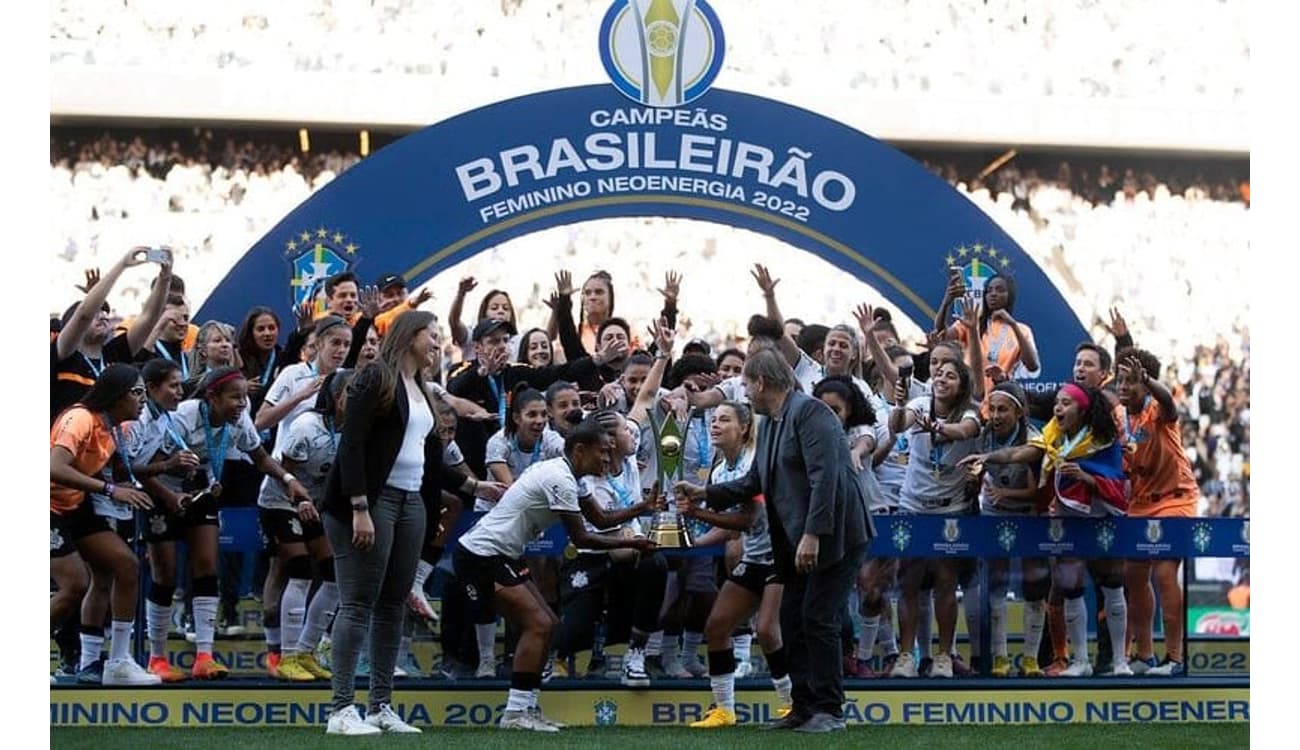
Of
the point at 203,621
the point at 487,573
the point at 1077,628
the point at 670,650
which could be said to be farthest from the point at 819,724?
the point at 203,621

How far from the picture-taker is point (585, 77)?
26516 mm

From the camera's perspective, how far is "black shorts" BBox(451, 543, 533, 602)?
825 centimetres

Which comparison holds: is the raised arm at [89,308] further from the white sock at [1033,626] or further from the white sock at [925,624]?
the white sock at [1033,626]

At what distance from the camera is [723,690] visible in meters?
8.57

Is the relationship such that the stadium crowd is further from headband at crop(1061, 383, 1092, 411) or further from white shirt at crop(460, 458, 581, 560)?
white shirt at crop(460, 458, 581, 560)

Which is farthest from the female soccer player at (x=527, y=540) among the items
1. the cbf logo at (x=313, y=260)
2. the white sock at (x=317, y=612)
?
the cbf logo at (x=313, y=260)

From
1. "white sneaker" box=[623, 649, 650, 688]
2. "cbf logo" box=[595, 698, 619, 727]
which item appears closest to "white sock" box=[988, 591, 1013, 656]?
"white sneaker" box=[623, 649, 650, 688]

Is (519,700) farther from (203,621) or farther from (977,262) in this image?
(977,262)

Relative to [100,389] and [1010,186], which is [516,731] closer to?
[100,389]

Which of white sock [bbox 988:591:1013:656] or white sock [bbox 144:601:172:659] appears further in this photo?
white sock [bbox 988:591:1013:656]

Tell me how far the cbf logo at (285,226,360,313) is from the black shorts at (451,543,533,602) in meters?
2.71

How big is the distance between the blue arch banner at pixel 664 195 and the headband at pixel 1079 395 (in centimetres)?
122

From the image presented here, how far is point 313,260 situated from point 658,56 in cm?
224
